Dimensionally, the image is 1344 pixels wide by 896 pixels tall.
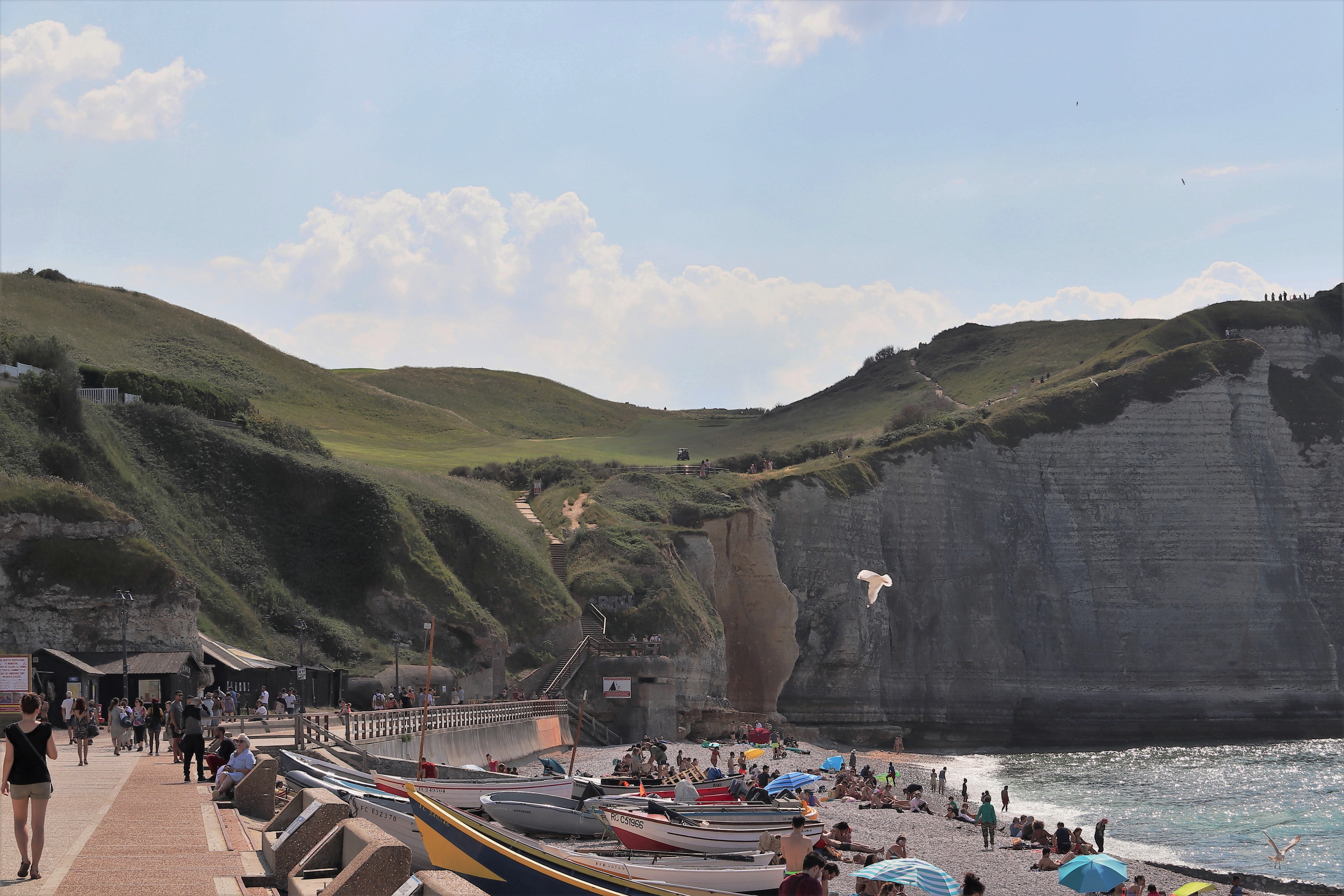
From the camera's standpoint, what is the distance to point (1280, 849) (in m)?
43.4

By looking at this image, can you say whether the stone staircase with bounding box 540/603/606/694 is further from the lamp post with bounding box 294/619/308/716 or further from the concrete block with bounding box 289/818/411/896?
the concrete block with bounding box 289/818/411/896

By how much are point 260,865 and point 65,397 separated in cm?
5554

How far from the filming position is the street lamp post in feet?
128

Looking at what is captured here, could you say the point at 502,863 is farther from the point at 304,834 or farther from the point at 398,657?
the point at 398,657

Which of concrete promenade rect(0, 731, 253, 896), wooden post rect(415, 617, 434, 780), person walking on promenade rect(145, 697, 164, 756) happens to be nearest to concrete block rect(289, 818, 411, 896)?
concrete promenade rect(0, 731, 253, 896)

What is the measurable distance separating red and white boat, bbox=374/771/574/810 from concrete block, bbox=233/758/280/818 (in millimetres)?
2741

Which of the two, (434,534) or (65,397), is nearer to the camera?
(65,397)

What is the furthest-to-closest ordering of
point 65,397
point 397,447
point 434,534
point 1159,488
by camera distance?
point 397,447
point 1159,488
point 434,534
point 65,397

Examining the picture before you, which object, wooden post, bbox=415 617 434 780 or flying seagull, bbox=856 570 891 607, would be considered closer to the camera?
wooden post, bbox=415 617 434 780

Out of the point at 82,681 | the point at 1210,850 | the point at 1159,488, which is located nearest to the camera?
the point at 82,681

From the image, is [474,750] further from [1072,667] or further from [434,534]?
[1072,667]

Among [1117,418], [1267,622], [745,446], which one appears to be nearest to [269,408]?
[745,446]

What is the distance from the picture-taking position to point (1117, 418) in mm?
99812

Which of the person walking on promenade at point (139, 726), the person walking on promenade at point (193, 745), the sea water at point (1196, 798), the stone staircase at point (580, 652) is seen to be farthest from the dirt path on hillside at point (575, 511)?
the person walking on promenade at point (193, 745)
